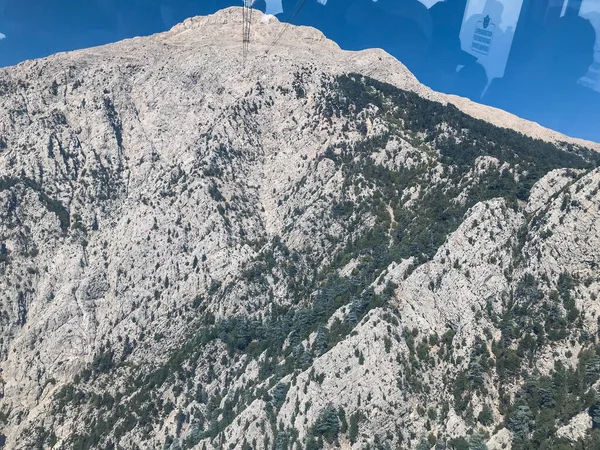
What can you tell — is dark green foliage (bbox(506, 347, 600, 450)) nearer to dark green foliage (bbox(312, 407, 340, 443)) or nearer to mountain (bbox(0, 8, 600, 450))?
mountain (bbox(0, 8, 600, 450))

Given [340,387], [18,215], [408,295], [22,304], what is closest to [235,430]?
[340,387]

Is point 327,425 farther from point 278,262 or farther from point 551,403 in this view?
point 278,262

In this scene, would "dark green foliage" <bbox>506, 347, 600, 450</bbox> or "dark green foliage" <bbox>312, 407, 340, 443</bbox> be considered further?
"dark green foliage" <bbox>312, 407, 340, 443</bbox>

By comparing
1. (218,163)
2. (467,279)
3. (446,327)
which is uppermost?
(218,163)

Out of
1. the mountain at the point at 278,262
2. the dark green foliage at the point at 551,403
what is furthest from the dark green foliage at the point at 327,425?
the dark green foliage at the point at 551,403

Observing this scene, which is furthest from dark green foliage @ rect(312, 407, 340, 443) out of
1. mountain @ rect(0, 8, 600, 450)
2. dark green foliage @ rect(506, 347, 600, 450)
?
dark green foliage @ rect(506, 347, 600, 450)

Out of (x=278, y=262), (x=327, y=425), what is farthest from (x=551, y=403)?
(x=278, y=262)

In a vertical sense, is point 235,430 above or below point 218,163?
below

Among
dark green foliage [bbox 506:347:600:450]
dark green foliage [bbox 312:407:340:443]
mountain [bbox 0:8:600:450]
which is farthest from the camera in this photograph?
mountain [bbox 0:8:600:450]

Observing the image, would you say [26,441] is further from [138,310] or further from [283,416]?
[283,416]
